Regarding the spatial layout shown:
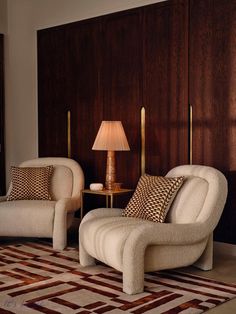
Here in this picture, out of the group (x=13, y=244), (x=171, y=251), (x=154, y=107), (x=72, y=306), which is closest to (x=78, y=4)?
(x=154, y=107)

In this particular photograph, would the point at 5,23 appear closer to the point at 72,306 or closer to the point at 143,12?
the point at 143,12

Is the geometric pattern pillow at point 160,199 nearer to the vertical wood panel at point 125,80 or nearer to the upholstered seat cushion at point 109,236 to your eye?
the upholstered seat cushion at point 109,236

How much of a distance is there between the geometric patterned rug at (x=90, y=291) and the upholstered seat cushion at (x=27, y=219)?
462mm

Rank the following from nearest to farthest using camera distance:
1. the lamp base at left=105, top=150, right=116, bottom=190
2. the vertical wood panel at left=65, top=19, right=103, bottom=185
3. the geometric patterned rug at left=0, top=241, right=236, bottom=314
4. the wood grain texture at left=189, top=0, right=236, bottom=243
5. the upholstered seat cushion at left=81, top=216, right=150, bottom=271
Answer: the geometric patterned rug at left=0, top=241, right=236, bottom=314
the upholstered seat cushion at left=81, top=216, right=150, bottom=271
the wood grain texture at left=189, top=0, right=236, bottom=243
the lamp base at left=105, top=150, right=116, bottom=190
the vertical wood panel at left=65, top=19, right=103, bottom=185

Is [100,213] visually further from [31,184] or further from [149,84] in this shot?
[149,84]

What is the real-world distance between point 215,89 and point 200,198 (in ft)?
3.76

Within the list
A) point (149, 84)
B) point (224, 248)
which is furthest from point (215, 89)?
point (224, 248)

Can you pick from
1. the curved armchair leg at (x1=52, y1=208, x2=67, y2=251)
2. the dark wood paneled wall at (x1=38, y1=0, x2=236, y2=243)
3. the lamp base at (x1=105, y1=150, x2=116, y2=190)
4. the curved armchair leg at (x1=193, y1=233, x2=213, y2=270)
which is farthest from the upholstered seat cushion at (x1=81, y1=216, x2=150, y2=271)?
the dark wood paneled wall at (x1=38, y1=0, x2=236, y2=243)

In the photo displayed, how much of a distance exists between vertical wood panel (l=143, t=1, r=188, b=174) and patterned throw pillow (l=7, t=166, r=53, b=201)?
40.7 inches

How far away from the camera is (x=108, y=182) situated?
4973 millimetres

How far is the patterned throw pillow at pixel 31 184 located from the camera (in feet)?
16.7

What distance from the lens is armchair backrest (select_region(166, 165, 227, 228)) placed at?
12.5ft

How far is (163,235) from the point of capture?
11.6 feet

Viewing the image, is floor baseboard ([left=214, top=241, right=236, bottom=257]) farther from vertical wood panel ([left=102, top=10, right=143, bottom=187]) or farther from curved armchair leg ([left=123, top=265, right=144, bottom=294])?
curved armchair leg ([left=123, top=265, right=144, bottom=294])
